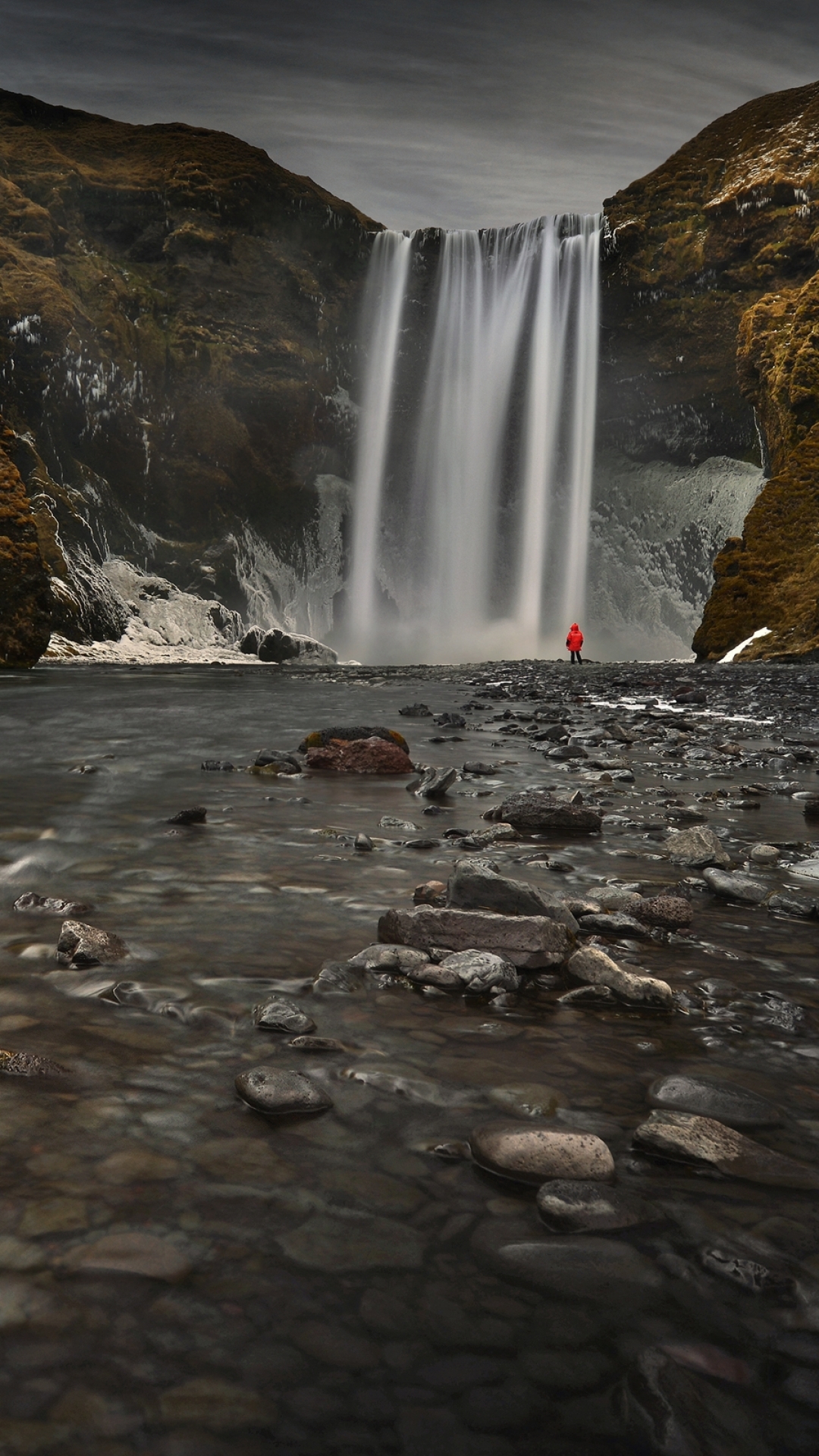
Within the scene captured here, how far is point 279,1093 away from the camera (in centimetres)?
207

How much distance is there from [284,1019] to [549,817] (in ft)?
10.3

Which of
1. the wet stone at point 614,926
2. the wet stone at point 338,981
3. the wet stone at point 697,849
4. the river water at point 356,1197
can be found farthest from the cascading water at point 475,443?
the wet stone at point 338,981

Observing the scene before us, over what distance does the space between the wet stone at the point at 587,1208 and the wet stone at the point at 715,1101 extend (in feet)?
1.43

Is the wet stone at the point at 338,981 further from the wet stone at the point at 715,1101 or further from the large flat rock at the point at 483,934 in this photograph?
the wet stone at the point at 715,1101

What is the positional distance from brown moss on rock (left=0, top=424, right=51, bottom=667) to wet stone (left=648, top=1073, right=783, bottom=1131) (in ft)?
88.7

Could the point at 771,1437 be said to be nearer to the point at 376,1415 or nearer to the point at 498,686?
the point at 376,1415

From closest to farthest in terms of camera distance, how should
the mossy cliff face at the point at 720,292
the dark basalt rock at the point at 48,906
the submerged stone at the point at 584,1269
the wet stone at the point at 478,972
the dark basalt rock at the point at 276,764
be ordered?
the submerged stone at the point at 584,1269, the wet stone at the point at 478,972, the dark basalt rock at the point at 48,906, the dark basalt rock at the point at 276,764, the mossy cliff face at the point at 720,292

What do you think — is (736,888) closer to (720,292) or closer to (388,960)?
(388,960)

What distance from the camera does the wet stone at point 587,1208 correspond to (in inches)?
64.6

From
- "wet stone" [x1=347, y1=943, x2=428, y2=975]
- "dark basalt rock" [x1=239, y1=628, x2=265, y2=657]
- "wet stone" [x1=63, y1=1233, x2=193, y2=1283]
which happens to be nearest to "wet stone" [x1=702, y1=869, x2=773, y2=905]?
"wet stone" [x1=347, y1=943, x2=428, y2=975]

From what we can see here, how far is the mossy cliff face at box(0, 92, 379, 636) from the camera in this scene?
48.3 meters

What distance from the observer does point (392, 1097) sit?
2135 mm

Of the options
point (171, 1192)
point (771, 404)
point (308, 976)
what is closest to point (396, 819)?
point (308, 976)

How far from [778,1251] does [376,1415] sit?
2.63ft
